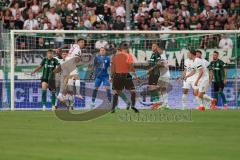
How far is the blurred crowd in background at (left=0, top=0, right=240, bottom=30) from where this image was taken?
106ft

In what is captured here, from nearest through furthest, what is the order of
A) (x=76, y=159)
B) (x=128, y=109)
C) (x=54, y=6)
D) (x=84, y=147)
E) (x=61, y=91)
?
(x=76, y=159) < (x=84, y=147) < (x=128, y=109) < (x=61, y=91) < (x=54, y=6)

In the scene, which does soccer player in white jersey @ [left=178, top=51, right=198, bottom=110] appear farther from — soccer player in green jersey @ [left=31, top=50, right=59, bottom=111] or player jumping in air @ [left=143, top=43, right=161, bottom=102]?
soccer player in green jersey @ [left=31, top=50, right=59, bottom=111]

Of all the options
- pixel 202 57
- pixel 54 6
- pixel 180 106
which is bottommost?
pixel 180 106

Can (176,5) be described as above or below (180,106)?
above

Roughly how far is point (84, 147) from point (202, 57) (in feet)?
51.8

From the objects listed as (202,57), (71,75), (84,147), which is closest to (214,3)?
(202,57)

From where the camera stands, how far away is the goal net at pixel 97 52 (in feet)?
93.1

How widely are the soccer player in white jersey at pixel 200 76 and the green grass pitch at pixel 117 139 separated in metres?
5.84

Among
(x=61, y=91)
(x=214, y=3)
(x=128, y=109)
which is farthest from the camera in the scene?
(x=214, y=3)

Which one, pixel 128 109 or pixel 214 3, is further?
pixel 214 3

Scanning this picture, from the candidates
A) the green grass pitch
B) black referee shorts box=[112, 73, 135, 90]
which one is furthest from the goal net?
the green grass pitch

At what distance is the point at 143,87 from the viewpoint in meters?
29.3

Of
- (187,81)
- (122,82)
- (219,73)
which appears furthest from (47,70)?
(219,73)

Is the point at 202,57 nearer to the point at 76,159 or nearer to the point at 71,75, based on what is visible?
the point at 71,75
